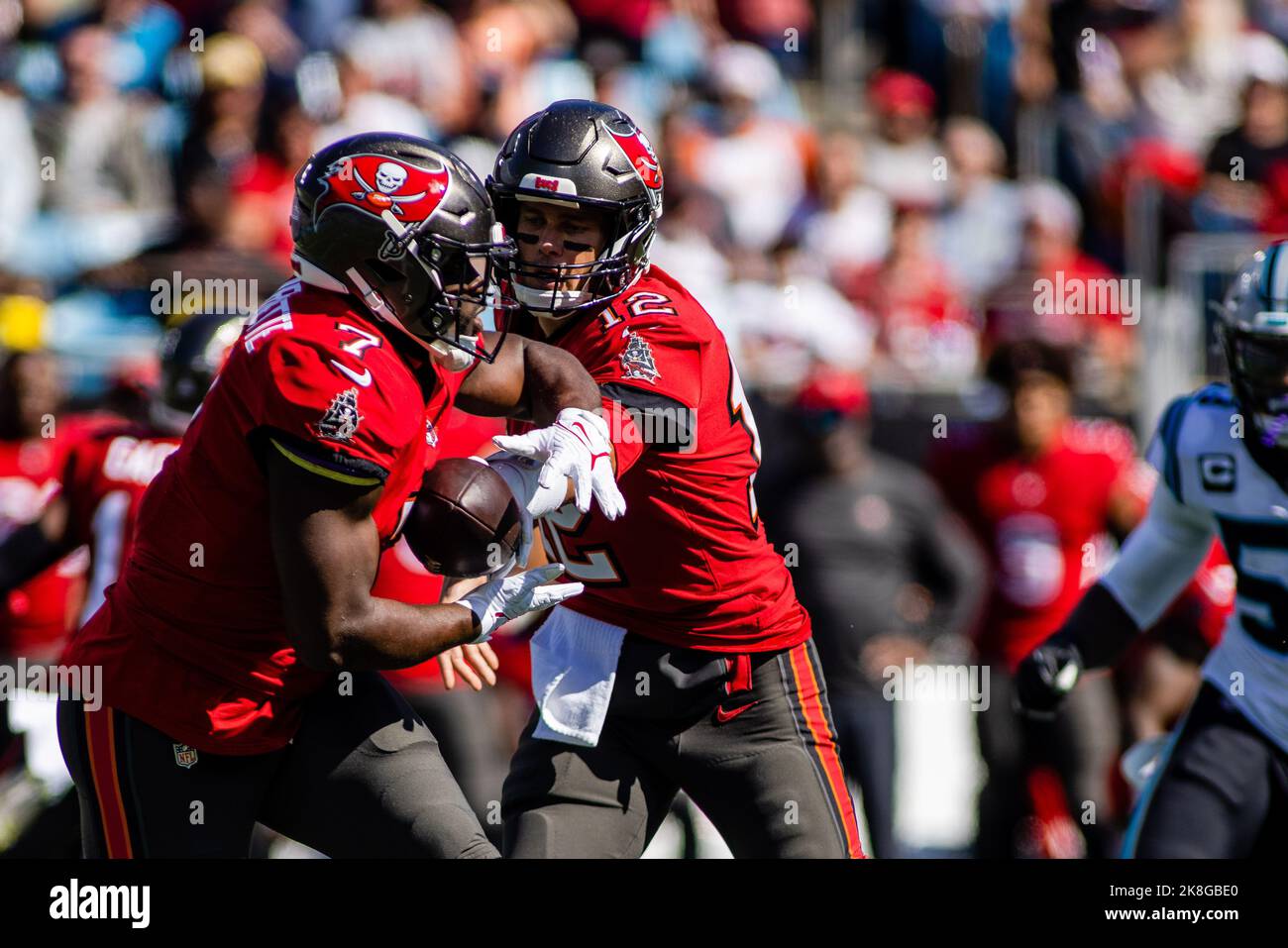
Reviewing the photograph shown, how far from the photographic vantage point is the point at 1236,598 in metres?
4.76

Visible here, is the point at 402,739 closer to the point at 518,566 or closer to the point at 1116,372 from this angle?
the point at 518,566

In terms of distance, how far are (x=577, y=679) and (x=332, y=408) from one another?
3.33ft

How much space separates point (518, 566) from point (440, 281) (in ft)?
2.05

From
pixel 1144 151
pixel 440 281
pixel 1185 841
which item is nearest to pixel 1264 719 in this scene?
pixel 1185 841

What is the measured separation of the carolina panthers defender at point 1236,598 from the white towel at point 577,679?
129 centimetres

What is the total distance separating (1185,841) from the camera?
440 cm

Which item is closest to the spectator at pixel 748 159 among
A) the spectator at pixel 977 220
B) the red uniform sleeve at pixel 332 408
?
the spectator at pixel 977 220

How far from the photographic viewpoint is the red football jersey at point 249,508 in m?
3.42

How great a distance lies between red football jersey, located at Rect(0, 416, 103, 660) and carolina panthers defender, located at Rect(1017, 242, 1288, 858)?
340 cm
